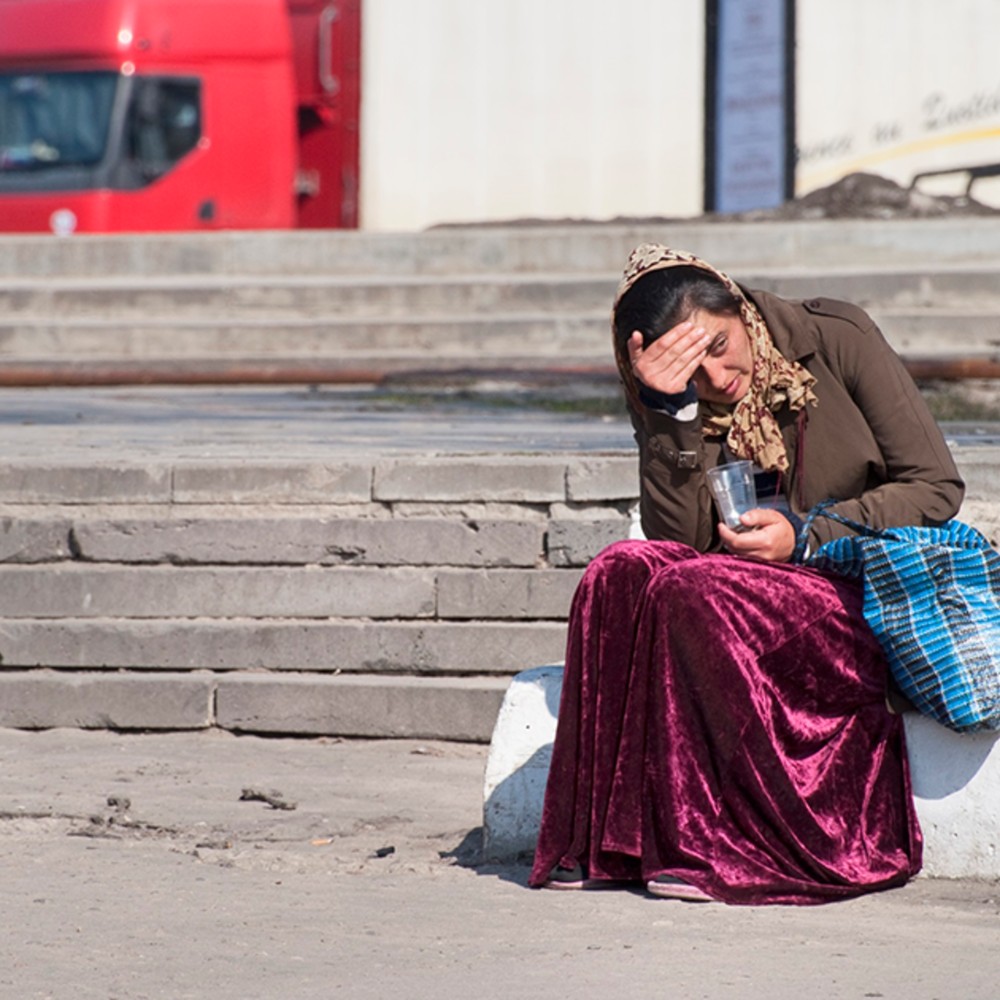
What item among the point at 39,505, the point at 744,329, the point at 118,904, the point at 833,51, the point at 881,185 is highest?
the point at 833,51

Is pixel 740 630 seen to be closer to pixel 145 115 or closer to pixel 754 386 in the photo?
pixel 754 386

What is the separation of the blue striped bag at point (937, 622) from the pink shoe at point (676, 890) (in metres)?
0.56

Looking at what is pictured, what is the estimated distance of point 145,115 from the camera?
15812 mm

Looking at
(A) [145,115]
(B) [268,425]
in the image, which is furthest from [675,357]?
(A) [145,115]

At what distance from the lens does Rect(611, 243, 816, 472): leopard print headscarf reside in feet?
12.5

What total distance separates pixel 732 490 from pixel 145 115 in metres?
12.9

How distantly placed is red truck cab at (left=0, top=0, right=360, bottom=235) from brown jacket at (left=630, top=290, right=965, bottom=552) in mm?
12496

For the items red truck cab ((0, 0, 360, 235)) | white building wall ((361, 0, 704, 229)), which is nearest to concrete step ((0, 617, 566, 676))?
red truck cab ((0, 0, 360, 235))

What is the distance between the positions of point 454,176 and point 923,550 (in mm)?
15258

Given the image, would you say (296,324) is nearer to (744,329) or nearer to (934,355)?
(934,355)

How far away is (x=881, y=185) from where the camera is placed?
51.9ft

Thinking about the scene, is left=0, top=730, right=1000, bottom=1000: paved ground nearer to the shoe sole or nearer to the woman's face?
the shoe sole

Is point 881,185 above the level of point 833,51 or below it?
below

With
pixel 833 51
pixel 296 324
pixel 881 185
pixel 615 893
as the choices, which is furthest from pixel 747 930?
pixel 833 51
